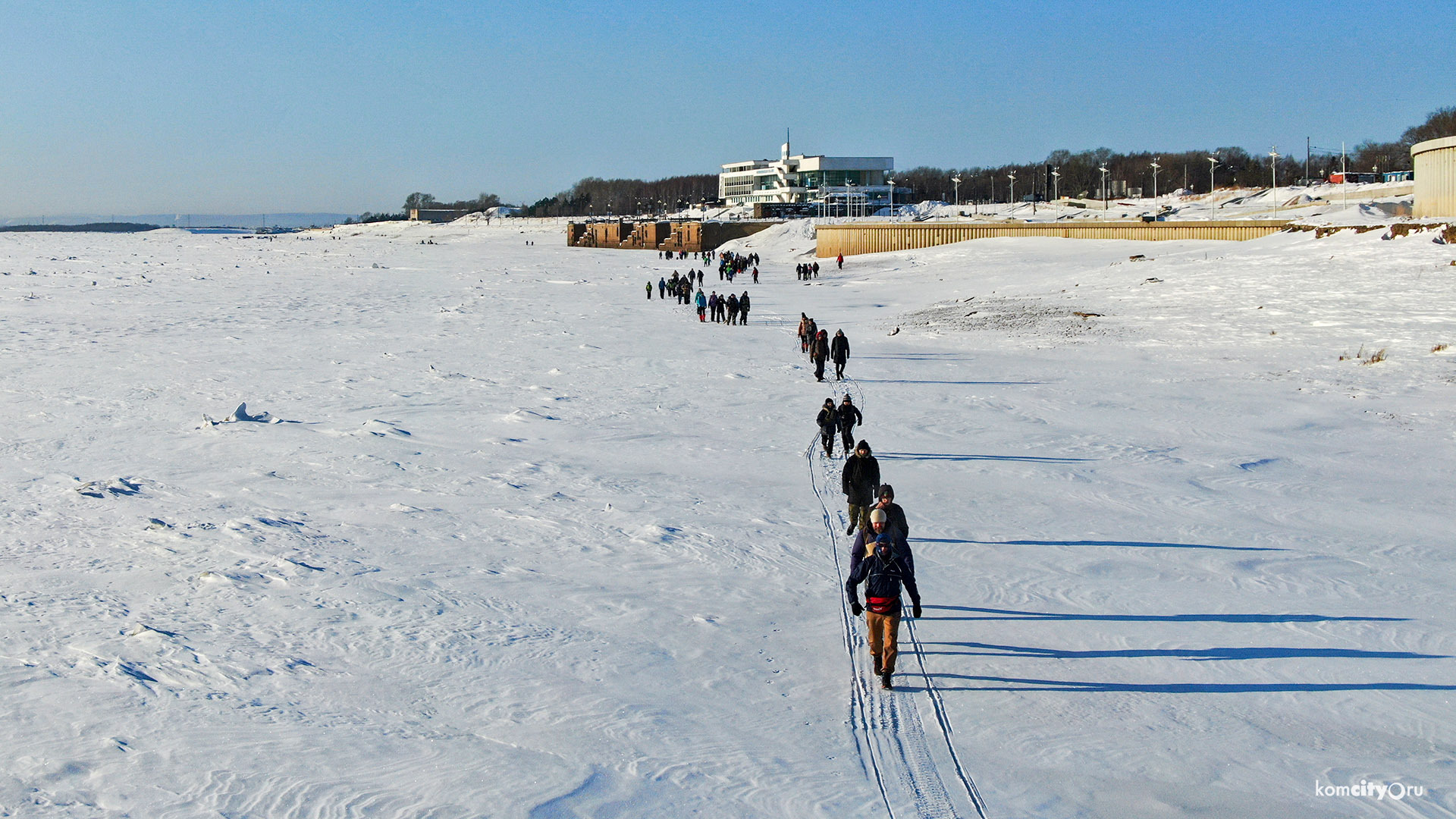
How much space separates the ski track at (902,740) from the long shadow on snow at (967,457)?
5.60 metres

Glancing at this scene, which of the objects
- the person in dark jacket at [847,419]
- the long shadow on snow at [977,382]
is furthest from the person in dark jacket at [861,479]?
the long shadow on snow at [977,382]

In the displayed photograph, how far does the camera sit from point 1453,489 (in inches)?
446

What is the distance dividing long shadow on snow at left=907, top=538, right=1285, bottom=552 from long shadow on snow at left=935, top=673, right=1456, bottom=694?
294 centimetres

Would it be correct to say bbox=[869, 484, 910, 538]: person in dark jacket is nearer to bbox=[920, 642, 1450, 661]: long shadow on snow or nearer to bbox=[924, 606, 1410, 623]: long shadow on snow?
bbox=[920, 642, 1450, 661]: long shadow on snow

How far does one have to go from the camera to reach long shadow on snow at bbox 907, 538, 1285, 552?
9.13 meters

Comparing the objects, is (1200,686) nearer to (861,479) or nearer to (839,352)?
(861,479)

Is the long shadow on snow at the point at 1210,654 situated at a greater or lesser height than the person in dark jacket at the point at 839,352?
lesser

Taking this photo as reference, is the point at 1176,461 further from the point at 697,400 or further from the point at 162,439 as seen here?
the point at 162,439

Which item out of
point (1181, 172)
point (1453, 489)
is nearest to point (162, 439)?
point (1453, 489)

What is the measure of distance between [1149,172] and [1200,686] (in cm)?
13396

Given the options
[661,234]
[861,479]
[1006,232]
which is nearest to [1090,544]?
[861,479]

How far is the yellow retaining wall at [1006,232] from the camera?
46.2m

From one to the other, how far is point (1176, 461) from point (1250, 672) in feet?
22.0

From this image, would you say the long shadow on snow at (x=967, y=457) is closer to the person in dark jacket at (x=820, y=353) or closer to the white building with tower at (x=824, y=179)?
the person in dark jacket at (x=820, y=353)
